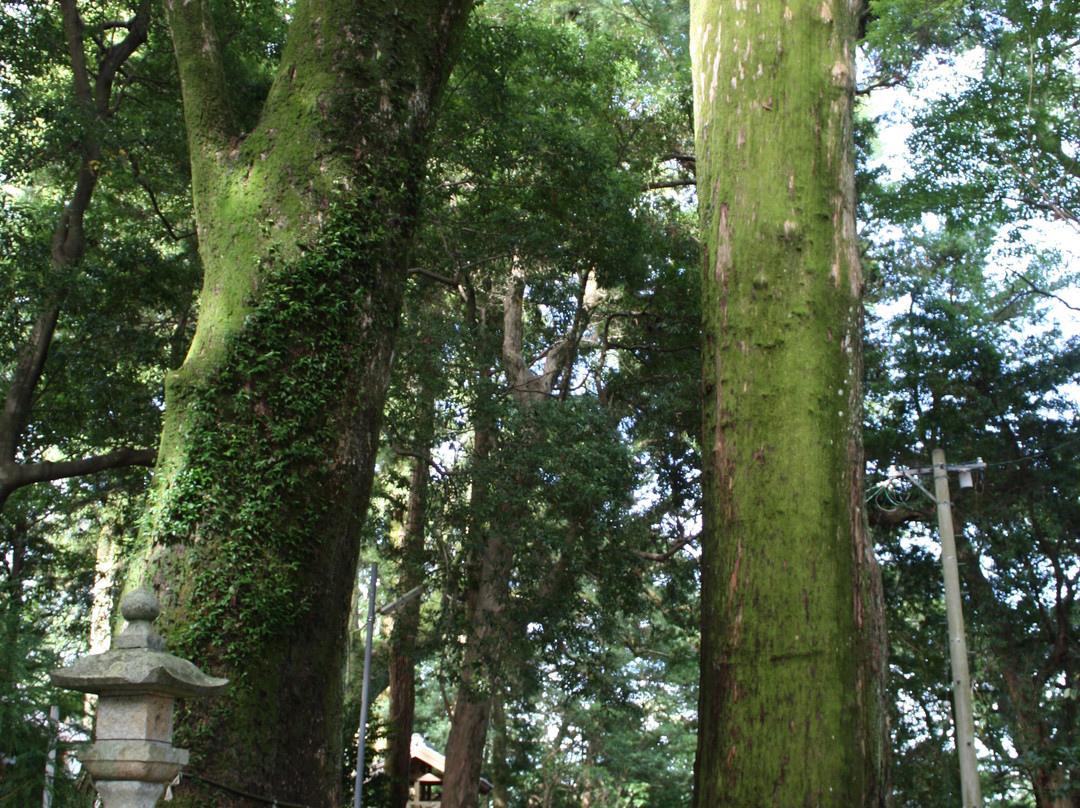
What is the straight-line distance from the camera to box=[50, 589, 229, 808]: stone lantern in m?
3.01

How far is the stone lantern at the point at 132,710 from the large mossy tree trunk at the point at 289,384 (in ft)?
2.05

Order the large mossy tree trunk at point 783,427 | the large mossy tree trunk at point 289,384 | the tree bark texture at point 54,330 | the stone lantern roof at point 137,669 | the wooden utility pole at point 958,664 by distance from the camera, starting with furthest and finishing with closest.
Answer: the wooden utility pole at point 958,664, the tree bark texture at point 54,330, the large mossy tree trunk at point 289,384, the large mossy tree trunk at point 783,427, the stone lantern roof at point 137,669

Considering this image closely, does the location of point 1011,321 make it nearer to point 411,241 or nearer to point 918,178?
point 918,178

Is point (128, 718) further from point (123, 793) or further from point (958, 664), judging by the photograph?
point (958, 664)

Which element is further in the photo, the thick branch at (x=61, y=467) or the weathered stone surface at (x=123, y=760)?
the thick branch at (x=61, y=467)

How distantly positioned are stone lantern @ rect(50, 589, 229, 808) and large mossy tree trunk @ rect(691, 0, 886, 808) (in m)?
2.04

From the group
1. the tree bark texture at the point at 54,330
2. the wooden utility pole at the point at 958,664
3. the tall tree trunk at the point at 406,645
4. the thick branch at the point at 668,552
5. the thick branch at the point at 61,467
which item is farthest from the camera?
the tall tree trunk at the point at 406,645

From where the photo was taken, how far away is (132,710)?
10.1ft

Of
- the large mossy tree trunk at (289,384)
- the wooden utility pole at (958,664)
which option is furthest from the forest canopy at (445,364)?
the wooden utility pole at (958,664)

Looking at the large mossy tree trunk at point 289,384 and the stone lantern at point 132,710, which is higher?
the large mossy tree trunk at point 289,384

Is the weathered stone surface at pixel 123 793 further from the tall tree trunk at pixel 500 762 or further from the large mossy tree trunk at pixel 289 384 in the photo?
the tall tree trunk at pixel 500 762

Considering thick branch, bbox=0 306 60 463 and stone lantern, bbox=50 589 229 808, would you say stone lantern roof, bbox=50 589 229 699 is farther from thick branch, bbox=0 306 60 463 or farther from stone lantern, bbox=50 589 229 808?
thick branch, bbox=0 306 60 463

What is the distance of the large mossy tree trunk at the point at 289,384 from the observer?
392 cm

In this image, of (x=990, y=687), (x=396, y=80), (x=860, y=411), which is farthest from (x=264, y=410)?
(x=990, y=687)
